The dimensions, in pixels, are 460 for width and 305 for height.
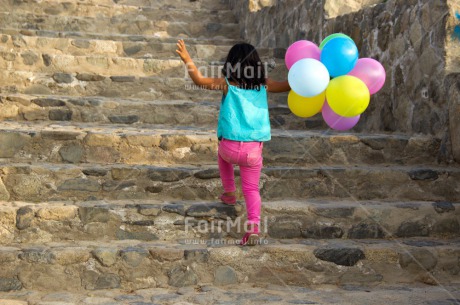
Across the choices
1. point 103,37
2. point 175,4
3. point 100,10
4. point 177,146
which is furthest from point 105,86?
point 175,4

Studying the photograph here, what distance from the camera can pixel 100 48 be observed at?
7.10 m

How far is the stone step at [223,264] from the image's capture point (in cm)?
377

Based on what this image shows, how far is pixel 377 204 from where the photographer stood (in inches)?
177

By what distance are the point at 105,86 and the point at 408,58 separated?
110 inches

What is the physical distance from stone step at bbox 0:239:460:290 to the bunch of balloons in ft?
2.68

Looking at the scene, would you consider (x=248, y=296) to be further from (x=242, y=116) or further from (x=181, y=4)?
(x=181, y=4)

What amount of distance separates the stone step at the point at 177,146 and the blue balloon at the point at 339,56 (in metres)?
1.11

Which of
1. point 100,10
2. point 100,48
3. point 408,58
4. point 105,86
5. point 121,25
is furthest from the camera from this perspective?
point 100,10

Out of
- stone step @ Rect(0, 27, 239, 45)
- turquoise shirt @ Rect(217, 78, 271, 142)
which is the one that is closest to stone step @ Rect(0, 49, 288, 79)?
stone step @ Rect(0, 27, 239, 45)

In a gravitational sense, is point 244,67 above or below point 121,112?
above

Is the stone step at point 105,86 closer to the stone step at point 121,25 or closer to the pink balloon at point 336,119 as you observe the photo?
the stone step at point 121,25

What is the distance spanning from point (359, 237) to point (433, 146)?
3.74 feet

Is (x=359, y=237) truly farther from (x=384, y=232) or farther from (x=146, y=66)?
(x=146, y=66)

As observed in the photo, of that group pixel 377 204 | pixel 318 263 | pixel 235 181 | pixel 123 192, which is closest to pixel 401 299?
pixel 318 263
